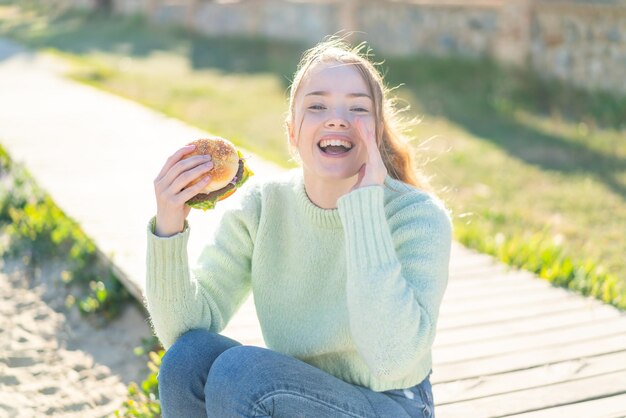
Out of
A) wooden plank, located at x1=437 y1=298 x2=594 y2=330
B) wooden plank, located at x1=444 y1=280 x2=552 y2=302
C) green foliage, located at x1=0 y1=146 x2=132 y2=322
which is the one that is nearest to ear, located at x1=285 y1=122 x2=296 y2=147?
wooden plank, located at x1=437 y1=298 x2=594 y2=330

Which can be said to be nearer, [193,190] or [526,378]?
[193,190]

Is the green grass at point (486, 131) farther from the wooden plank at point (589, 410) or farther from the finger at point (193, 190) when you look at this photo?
the finger at point (193, 190)

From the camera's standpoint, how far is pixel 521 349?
3.65 m

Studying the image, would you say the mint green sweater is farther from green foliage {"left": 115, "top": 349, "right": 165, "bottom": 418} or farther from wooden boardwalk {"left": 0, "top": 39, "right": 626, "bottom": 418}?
green foliage {"left": 115, "top": 349, "right": 165, "bottom": 418}

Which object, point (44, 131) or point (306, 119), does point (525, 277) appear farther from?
point (44, 131)

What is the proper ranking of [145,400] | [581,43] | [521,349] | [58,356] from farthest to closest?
[581,43]
[58,356]
[145,400]
[521,349]

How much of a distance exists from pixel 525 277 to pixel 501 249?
1.41 feet

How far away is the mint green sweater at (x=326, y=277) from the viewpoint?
7.55 feet

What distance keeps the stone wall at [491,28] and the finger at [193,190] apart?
274 inches

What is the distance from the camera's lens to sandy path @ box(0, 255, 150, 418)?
401 cm

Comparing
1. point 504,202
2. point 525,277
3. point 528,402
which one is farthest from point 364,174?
point 504,202

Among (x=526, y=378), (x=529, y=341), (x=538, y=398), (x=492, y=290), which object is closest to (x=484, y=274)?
(x=492, y=290)

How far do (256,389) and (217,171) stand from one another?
1.97 ft

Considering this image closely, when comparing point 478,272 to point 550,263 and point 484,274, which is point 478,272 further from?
point 550,263
